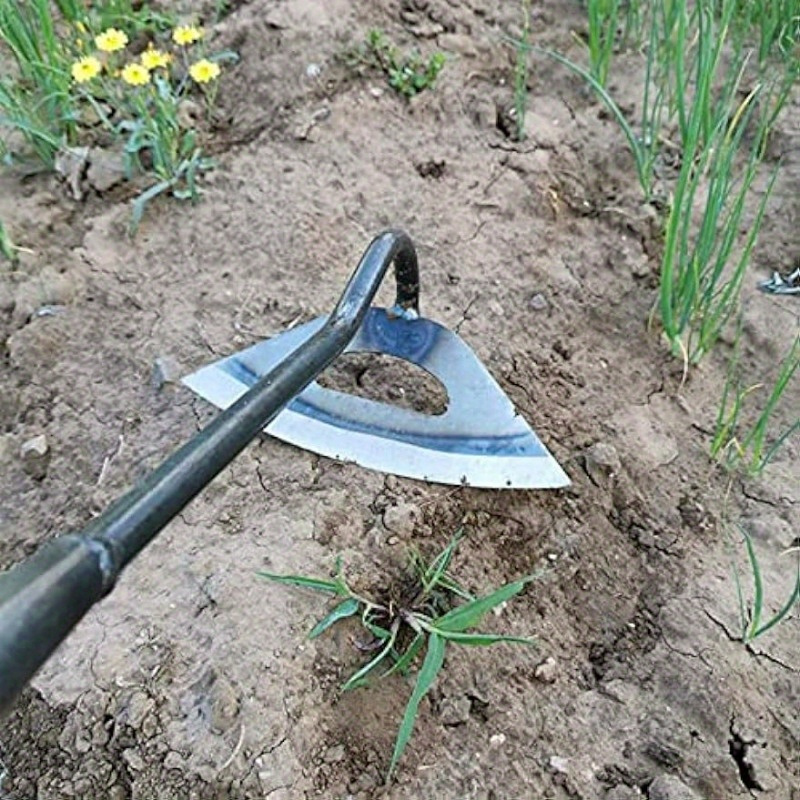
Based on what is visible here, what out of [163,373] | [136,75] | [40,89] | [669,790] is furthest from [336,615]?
[40,89]

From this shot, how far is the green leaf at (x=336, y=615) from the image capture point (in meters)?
1.41

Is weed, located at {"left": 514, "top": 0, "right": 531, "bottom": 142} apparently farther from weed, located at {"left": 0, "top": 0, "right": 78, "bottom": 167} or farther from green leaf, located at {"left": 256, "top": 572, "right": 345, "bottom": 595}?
green leaf, located at {"left": 256, "top": 572, "right": 345, "bottom": 595}

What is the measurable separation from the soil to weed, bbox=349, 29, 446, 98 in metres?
0.03

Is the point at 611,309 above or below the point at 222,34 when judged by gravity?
below

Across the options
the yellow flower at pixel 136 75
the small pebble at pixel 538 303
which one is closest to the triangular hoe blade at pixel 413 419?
the small pebble at pixel 538 303

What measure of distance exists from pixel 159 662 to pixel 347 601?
0.27 metres

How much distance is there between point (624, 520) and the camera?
1641mm

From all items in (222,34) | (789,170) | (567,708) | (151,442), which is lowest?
(567,708)

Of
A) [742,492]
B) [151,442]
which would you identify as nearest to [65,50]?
[151,442]

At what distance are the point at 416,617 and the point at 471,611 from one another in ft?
0.33

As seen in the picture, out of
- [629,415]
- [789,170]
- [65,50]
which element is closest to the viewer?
[629,415]

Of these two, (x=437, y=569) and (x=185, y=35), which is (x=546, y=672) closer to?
(x=437, y=569)

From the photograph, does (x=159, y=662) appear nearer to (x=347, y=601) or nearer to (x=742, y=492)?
(x=347, y=601)

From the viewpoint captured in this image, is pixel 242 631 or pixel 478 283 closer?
pixel 242 631
